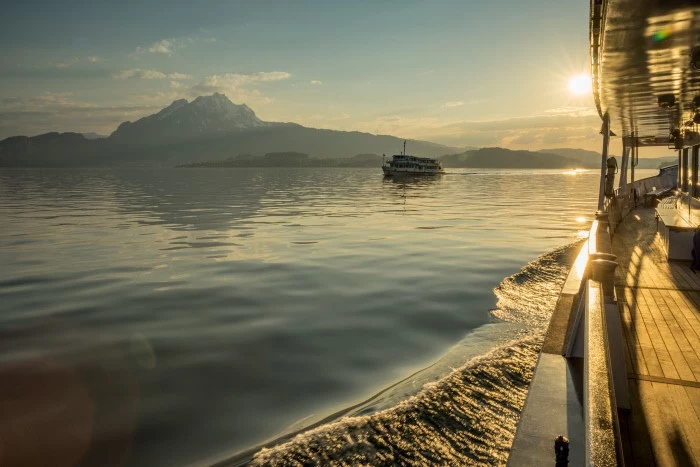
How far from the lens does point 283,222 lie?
1108 inches

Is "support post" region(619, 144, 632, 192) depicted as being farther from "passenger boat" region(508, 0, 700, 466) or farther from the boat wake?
the boat wake

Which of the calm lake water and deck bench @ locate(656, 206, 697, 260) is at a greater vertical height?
deck bench @ locate(656, 206, 697, 260)

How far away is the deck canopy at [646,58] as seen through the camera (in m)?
6.95

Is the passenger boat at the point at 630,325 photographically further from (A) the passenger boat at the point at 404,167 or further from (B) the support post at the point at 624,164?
(A) the passenger boat at the point at 404,167

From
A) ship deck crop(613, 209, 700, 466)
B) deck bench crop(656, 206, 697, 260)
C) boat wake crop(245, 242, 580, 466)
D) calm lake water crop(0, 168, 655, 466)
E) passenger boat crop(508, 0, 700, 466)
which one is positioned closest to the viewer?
passenger boat crop(508, 0, 700, 466)

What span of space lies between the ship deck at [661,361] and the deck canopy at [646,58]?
4.06 m

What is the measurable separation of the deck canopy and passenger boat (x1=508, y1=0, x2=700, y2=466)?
21mm

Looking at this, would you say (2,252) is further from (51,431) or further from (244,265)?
(51,431)

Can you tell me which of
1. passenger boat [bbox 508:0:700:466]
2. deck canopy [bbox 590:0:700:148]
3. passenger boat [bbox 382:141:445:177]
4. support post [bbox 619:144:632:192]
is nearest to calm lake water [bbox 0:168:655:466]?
passenger boat [bbox 508:0:700:466]

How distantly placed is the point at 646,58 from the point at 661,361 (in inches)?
252

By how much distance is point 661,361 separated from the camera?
18.2 feet

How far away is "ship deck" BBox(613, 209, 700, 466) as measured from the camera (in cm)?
392

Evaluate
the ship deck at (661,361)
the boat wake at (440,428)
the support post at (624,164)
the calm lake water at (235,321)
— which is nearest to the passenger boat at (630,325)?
the ship deck at (661,361)

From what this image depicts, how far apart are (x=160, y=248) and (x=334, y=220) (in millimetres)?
11968
